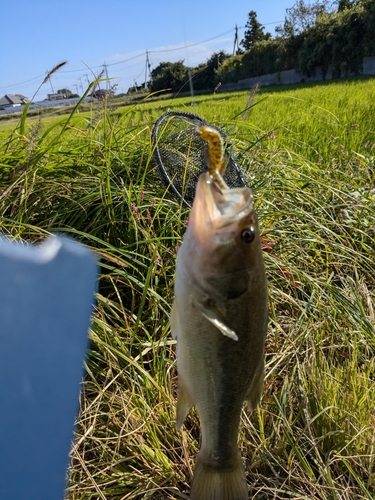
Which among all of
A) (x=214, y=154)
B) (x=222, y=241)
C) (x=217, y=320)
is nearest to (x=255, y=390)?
(x=217, y=320)

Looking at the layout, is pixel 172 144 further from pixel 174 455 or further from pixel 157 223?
pixel 174 455

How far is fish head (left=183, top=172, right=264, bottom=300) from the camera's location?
98 cm

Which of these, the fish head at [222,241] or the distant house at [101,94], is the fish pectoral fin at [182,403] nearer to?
the fish head at [222,241]

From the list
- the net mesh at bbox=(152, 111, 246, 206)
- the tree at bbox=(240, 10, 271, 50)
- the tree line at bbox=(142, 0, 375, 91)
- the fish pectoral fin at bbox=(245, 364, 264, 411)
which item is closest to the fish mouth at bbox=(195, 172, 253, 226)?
the fish pectoral fin at bbox=(245, 364, 264, 411)

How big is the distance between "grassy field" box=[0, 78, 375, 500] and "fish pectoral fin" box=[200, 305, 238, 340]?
38.2 inches

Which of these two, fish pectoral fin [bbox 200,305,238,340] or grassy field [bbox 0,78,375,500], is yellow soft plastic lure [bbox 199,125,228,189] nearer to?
fish pectoral fin [bbox 200,305,238,340]

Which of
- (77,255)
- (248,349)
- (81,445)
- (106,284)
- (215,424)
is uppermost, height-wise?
(77,255)

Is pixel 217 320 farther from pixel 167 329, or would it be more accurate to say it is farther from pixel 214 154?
pixel 167 329

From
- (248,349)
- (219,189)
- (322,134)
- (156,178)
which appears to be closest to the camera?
(219,189)

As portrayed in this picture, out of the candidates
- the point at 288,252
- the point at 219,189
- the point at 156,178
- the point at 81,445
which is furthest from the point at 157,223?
the point at 219,189

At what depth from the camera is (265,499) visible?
1.76m

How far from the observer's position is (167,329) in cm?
228

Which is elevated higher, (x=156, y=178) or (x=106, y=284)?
(x=156, y=178)

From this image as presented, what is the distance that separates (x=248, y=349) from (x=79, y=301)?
54cm
